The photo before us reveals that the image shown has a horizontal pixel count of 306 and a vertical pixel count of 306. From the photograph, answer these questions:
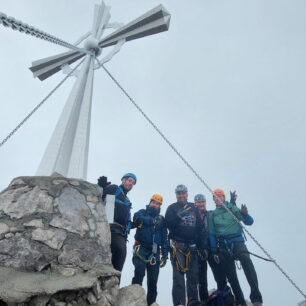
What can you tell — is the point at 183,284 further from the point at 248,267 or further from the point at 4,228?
the point at 4,228

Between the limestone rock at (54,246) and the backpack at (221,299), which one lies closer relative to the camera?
the limestone rock at (54,246)

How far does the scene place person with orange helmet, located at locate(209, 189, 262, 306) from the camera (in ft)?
16.5

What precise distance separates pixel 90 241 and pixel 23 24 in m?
3.05

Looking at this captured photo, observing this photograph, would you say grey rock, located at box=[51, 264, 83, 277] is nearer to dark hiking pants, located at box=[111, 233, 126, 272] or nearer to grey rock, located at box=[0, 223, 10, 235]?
grey rock, located at box=[0, 223, 10, 235]

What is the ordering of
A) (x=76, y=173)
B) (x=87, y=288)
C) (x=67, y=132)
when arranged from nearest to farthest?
(x=87, y=288), (x=76, y=173), (x=67, y=132)

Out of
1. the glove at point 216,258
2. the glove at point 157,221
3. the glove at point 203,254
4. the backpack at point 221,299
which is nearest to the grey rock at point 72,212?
the glove at point 157,221

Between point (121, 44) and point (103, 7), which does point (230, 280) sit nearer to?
point (121, 44)

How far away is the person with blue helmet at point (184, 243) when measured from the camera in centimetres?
493

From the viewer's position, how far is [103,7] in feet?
28.5

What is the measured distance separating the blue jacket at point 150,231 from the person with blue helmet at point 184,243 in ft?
0.54

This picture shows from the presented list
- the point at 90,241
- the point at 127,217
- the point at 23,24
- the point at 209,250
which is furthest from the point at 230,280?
the point at 23,24

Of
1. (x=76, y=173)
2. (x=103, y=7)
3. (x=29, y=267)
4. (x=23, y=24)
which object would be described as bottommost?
(x=29, y=267)

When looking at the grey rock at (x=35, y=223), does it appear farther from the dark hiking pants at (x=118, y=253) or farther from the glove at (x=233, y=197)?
the glove at (x=233, y=197)

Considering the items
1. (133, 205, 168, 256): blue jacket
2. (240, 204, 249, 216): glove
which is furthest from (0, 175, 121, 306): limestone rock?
(240, 204, 249, 216): glove
